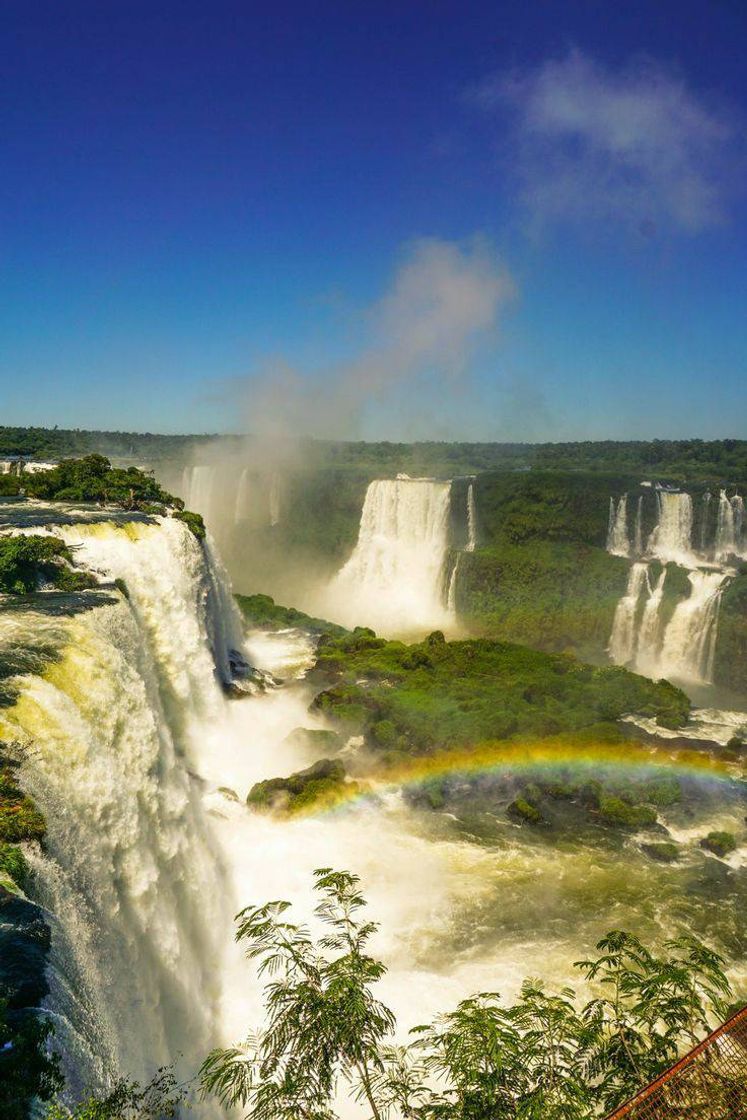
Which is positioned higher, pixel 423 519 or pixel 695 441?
pixel 695 441

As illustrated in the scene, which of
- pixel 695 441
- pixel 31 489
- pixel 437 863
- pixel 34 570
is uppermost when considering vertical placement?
pixel 695 441

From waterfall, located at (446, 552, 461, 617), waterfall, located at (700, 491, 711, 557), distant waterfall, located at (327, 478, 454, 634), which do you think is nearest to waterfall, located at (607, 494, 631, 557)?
waterfall, located at (700, 491, 711, 557)

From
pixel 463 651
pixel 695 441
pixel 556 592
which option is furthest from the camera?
pixel 695 441

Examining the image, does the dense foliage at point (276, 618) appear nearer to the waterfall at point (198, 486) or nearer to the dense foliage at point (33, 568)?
the waterfall at point (198, 486)

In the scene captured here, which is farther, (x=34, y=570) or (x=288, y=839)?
(x=288, y=839)

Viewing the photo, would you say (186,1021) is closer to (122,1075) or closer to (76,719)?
(122,1075)

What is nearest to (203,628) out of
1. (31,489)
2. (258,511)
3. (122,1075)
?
(31,489)

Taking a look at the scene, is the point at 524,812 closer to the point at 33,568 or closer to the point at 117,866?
the point at 117,866

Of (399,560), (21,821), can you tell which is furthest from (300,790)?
(399,560)
